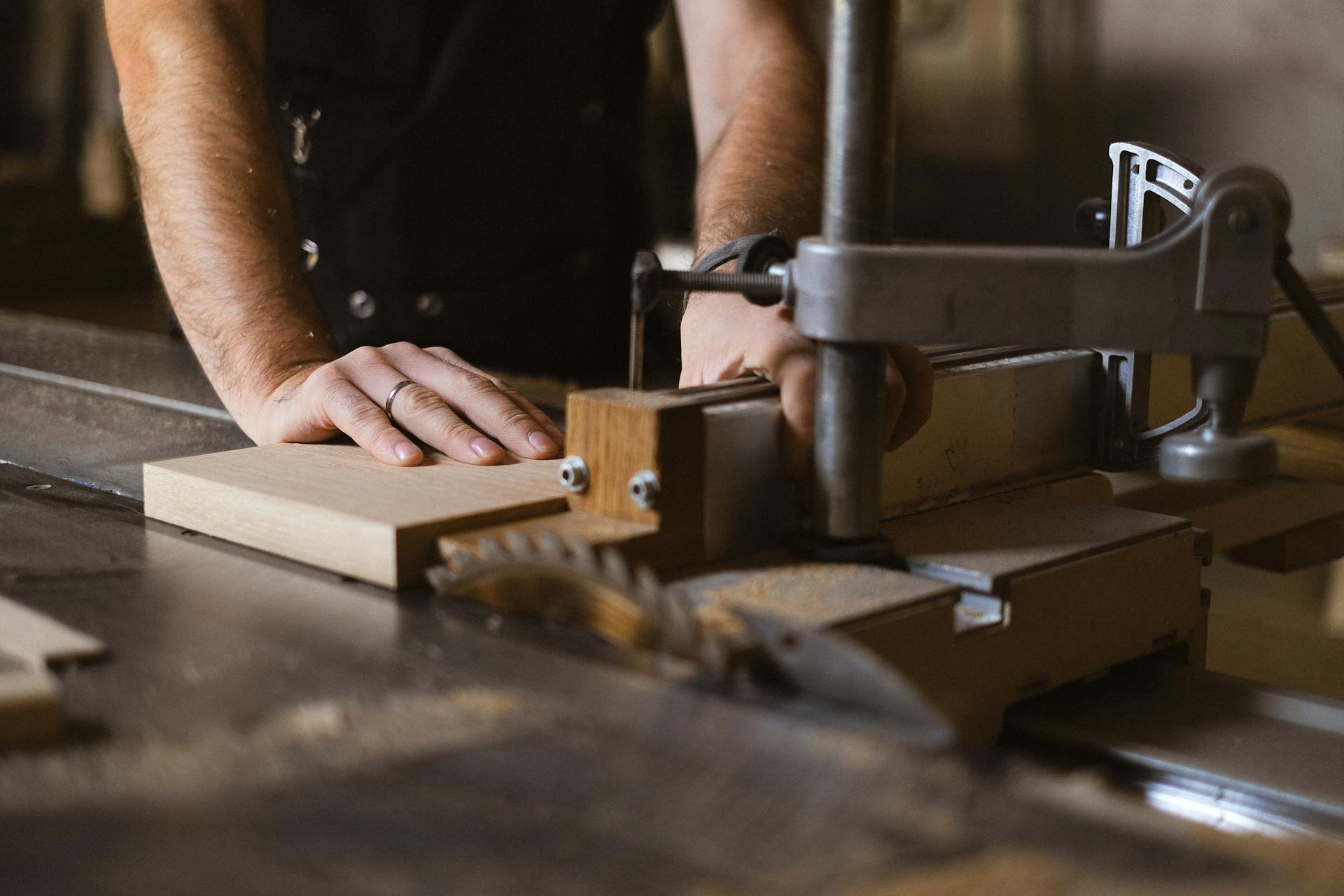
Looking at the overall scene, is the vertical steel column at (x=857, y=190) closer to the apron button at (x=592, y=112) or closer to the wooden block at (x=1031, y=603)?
the wooden block at (x=1031, y=603)

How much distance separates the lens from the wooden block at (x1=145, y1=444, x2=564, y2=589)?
80 centimetres

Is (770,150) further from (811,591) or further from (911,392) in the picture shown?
(811,591)

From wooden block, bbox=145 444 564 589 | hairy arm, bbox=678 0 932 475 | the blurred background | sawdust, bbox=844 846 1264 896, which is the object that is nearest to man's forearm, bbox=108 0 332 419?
wooden block, bbox=145 444 564 589

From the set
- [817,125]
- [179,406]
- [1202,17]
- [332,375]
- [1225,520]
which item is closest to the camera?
[332,375]

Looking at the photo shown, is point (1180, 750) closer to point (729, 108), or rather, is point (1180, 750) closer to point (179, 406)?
point (179, 406)

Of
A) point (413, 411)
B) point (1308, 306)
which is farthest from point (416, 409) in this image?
point (1308, 306)

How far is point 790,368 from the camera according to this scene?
0.86 metres

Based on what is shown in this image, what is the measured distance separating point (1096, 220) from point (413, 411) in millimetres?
504

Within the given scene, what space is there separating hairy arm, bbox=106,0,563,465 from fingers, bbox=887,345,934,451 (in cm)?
27

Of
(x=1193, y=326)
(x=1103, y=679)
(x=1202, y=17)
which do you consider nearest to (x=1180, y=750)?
(x=1103, y=679)

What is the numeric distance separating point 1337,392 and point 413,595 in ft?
3.46

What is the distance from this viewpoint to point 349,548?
810mm

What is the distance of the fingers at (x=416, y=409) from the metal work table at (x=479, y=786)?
9.3 inches

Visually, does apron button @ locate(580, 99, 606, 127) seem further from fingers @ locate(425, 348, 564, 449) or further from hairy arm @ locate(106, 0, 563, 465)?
fingers @ locate(425, 348, 564, 449)
